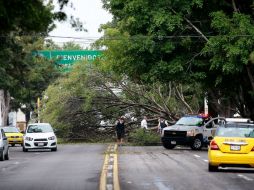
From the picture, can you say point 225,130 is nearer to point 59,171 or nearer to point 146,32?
point 59,171

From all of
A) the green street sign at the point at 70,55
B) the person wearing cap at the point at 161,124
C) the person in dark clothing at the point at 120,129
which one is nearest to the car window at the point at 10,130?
the green street sign at the point at 70,55

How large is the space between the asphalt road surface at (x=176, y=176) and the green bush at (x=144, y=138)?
1688 centimetres

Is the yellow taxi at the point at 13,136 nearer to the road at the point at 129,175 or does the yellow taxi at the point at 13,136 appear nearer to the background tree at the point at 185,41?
the background tree at the point at 185,41

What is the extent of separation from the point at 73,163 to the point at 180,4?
41.8 ft

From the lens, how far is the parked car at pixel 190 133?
1608 inches

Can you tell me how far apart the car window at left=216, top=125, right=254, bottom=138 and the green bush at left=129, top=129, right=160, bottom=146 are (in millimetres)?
22501

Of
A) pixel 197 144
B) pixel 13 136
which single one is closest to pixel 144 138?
pixel 197 144

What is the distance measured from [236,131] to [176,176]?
313 centimetres

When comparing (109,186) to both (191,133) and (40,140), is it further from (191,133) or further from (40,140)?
(40,140)

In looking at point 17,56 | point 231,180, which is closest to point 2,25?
point 231,180

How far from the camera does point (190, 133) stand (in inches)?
1608

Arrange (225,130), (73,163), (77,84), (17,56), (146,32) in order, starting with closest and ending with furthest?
1. (225,130)
2. (73,163)
3. (17,56)
4. (146,32)
5. (77,84)

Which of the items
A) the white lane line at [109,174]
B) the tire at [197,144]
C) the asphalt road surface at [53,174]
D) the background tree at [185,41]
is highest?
the background tree at [185,41]

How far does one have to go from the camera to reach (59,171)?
25.2 m
